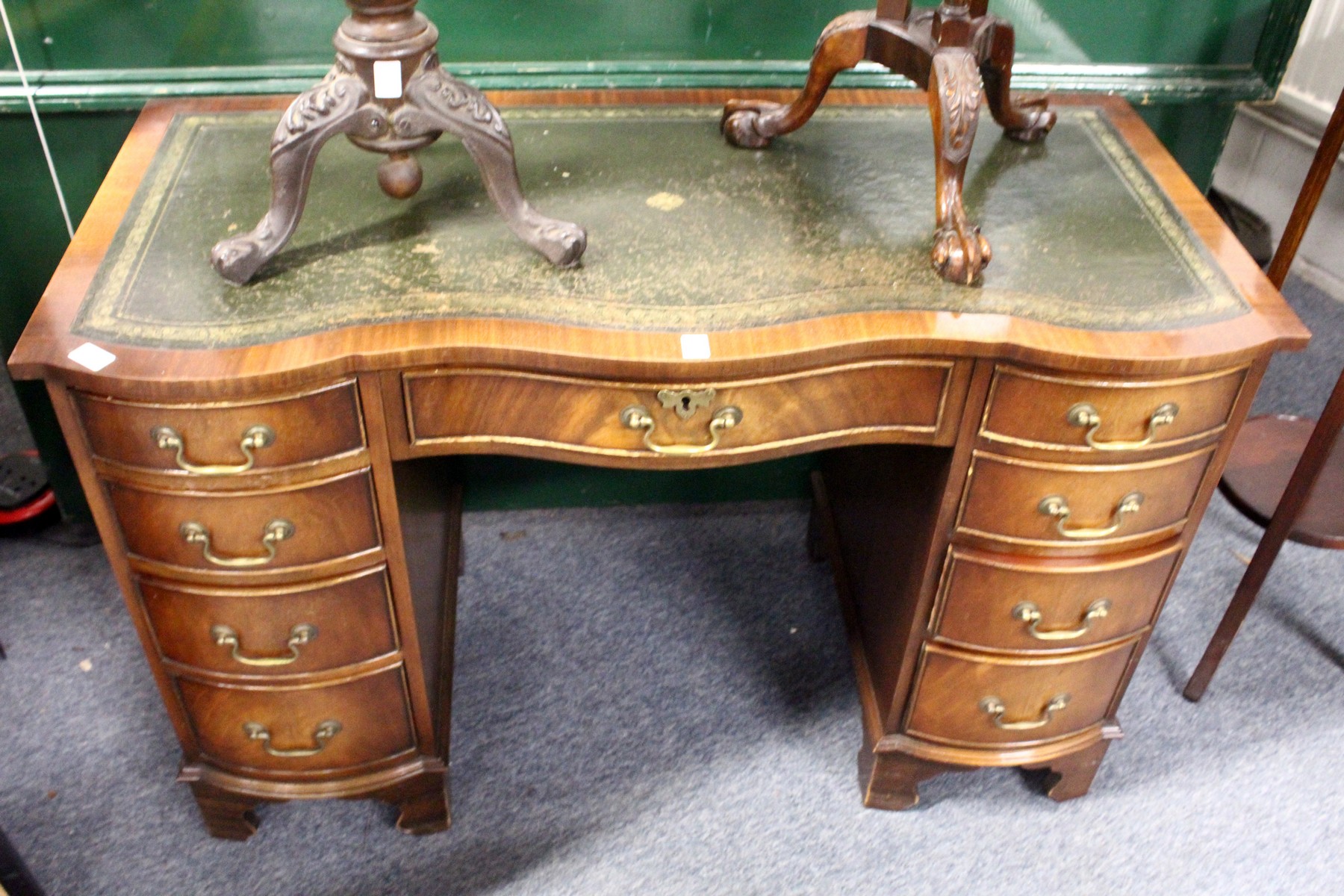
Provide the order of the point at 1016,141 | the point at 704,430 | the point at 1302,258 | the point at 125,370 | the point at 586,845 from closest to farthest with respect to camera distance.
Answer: the point at 125,370 < the point at 704,430 < the point at 1016,141 < the point at 586,845 < the point at 1302,258

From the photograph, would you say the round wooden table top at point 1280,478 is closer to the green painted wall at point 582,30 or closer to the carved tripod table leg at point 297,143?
the green painted wall at point 582,30

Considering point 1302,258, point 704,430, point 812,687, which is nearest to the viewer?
point 704,430

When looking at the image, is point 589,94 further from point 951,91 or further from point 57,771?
point 57,771

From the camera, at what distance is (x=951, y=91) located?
3.95ft

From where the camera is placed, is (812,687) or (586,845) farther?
(812,687)

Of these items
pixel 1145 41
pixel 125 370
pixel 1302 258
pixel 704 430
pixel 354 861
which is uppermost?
pixel 1145 41

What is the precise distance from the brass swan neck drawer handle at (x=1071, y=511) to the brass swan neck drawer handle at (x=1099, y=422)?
8 centimetres

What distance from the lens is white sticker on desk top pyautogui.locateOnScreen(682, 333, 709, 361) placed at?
107 centimetres

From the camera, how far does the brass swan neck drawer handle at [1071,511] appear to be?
48.8 inches

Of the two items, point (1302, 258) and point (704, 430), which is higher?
point (704, 430)

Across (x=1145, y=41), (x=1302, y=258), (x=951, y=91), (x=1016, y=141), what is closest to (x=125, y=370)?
(x=951, y=91)

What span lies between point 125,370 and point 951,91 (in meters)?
0.86

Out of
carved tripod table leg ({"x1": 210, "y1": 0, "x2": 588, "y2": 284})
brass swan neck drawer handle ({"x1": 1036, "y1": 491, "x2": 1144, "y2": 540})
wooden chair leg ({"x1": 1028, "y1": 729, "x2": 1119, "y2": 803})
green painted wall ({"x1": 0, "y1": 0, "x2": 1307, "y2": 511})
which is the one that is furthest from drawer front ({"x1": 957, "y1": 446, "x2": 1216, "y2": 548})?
green painted wall ({"x1": 0, "y1": 0, "x2": 1307, "y2": 511})

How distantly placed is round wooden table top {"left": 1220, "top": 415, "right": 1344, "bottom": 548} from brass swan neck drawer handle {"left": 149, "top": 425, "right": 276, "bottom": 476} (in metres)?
1.38
